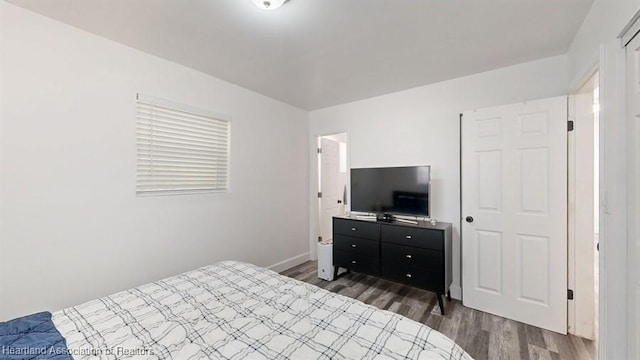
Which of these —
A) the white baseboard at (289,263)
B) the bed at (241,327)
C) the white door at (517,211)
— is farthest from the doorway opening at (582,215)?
the white baseboard at (289,263)

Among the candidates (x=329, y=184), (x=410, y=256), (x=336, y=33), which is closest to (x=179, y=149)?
(x=336, y=33)

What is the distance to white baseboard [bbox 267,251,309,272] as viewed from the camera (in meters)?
3.53

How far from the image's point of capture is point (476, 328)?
219 cm

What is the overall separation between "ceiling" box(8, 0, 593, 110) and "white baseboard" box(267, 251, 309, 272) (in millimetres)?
2516

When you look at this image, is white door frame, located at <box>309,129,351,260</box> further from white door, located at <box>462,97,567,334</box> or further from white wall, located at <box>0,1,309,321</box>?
white door, located at <box>462,97,567,334</box>

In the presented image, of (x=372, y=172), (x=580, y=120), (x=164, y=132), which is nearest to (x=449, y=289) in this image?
(x=372, y=172)

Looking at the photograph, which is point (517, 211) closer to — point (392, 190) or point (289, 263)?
point (392, 190)

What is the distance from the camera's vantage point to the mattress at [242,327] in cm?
102

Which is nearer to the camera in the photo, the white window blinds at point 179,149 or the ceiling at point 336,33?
the ceiling at point 336,33

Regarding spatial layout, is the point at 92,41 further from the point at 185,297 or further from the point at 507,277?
the point at 507,277

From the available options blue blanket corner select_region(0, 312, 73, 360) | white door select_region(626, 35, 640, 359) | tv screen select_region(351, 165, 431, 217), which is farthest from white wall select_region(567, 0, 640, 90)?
blue blanket corner select_region(0, 312, 73, 360)

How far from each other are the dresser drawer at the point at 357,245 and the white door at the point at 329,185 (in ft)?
3.26

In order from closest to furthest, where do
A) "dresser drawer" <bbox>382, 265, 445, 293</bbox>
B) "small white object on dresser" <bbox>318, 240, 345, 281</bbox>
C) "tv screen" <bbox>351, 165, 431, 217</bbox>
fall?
"dresser drawer" <bbox>382, 265, 445, 293</bbox>
"tv screen" <bbox>351, 165, 431, 217</bbox>
"small white object on dresser" <bbox>318, 240, 345, 281</bbox>

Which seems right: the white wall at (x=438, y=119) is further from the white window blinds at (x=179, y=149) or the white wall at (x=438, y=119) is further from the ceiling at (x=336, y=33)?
the white window blinds at (x=179, y=149)
